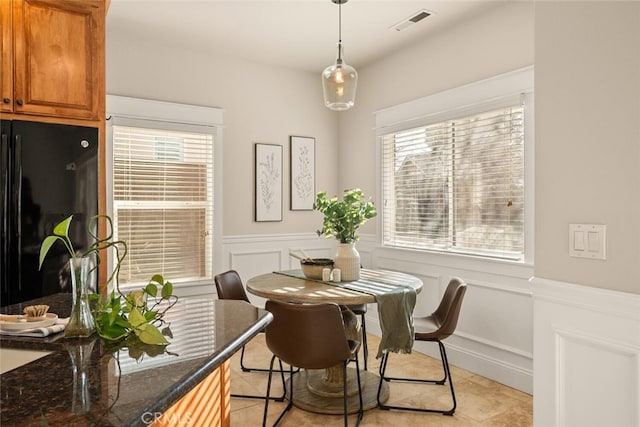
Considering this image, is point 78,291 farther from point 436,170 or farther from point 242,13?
point 436,170

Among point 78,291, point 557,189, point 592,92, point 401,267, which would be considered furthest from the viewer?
point 401,267

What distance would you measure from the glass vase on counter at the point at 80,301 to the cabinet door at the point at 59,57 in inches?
76.8

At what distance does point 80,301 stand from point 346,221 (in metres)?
1.98

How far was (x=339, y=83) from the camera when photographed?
9.21 feet

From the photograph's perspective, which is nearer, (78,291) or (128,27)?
(78,291)

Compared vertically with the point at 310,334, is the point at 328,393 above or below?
below

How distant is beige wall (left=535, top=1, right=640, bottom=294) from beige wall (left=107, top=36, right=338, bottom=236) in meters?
3.17

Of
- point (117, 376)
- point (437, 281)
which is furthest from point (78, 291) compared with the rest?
point (437, 281)

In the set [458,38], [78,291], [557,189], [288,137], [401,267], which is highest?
[458,38]

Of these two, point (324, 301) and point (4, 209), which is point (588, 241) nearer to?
point (324, 301)

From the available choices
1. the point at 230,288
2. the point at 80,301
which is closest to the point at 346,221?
the point at 230,288

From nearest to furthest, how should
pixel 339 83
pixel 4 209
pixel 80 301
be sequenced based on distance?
pixel 80 301 → pixel 4 209 → pixel 339 83

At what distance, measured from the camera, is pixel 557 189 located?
1.59 m

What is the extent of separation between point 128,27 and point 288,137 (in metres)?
1.79
